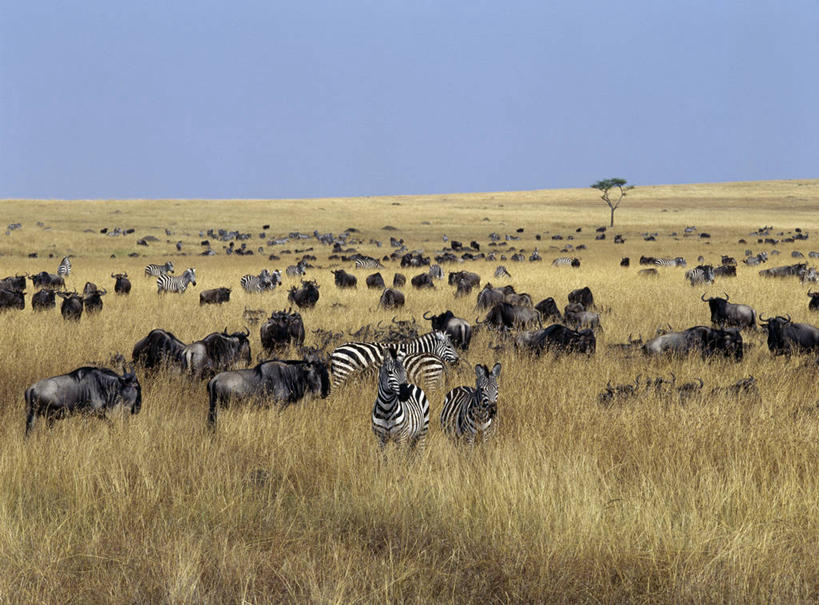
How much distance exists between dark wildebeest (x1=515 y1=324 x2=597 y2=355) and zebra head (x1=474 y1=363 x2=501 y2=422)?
5.37 metres

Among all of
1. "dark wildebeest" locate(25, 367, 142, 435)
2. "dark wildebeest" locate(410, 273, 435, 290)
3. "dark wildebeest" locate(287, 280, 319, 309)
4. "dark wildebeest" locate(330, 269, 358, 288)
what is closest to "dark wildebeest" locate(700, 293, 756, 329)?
"dark wildebeest" locate(287, 280, 319, 309)

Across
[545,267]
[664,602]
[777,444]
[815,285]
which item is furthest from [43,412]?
[545,267]

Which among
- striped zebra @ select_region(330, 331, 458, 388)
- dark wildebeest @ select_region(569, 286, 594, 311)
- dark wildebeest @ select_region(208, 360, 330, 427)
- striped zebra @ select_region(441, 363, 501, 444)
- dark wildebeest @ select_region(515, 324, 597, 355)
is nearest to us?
striped zebra @ select_region(441, 363, 501, 444)

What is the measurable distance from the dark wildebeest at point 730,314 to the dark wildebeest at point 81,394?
11706 mm

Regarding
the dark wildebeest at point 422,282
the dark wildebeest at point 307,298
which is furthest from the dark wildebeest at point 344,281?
the dark wildebeest at point 307,298

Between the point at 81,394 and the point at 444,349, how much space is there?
5409mm

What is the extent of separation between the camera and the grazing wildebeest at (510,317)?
590 inches

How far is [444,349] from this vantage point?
438 inches

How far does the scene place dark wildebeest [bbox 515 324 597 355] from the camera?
461 inches

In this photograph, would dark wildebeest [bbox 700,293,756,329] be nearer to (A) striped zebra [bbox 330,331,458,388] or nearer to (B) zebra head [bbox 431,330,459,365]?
(B) zebra head [bbox 431,330,459,365]

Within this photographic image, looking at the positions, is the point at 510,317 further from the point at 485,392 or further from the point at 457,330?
the point at 485,392

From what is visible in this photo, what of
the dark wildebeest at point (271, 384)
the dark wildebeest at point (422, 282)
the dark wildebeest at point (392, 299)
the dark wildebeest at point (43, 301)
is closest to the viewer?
the dark wildebeest at point (271, 384)

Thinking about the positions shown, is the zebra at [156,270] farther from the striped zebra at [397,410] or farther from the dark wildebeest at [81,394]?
the striped zebra at [397,410]

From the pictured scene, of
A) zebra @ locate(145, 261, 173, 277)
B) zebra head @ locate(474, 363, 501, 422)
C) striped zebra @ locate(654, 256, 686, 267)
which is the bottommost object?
zebra @ locate(145, 261, 173, 277)
